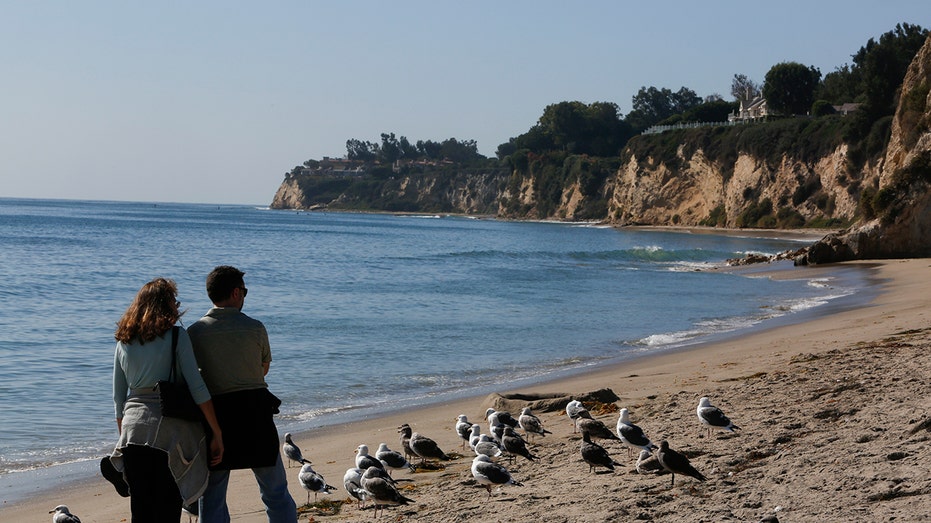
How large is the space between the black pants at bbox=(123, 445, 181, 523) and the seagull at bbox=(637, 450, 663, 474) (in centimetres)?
374

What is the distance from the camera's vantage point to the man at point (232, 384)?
5.27 m

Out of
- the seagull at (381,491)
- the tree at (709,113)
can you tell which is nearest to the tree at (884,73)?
the tree at (709,113)

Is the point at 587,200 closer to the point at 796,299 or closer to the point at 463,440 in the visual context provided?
the point at 796,299

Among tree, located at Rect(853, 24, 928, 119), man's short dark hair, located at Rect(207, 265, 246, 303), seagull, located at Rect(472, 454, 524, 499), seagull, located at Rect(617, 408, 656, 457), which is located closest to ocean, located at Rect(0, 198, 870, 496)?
seagull, located at Rect(472, 454, 524, 499)

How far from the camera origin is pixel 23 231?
288 feet

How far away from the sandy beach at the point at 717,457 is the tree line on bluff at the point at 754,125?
65.5 meters

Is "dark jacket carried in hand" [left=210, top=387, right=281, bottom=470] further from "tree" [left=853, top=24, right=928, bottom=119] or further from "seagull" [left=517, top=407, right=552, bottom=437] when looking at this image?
"tree" [left=853, top=24, right=928, bottom=119]

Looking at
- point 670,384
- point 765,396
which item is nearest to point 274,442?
point 765,396

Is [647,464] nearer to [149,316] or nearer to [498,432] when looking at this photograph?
[498,432]

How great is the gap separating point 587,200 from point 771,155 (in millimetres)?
46080

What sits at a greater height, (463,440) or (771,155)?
(771,155)

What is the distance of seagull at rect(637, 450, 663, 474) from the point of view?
23.9 feet

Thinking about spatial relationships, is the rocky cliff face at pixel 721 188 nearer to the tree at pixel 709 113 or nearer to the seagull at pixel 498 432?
the tree at pixel 709 113

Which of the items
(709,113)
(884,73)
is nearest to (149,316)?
(884,73)
